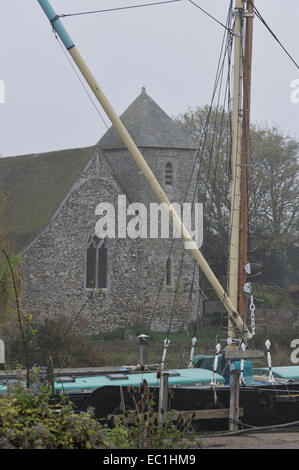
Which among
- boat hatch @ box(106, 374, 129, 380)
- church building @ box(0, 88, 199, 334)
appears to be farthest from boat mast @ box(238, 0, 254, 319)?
church building @ box(0, 88, 199, 334)

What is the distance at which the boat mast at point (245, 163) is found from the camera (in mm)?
16078

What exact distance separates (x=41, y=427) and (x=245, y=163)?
10359mm

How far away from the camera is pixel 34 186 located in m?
33.7

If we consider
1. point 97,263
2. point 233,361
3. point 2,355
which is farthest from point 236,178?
point 97,263

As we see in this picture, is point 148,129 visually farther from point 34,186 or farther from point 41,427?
point 41,427

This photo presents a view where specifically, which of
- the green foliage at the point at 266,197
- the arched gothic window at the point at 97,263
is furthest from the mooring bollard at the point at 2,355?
the green foliage at the point at 266,197

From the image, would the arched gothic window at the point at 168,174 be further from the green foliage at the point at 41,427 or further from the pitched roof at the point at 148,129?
the green foliage at the point at 41,427

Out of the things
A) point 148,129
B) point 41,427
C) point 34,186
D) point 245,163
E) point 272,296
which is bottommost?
point 41,427

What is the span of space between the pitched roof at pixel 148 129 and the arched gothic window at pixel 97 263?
15.0ft

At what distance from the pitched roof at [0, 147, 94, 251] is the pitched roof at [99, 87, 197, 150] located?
2198 mm

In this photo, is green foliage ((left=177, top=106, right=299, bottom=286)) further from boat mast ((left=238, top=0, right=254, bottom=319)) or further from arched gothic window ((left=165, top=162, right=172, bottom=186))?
boat mast ((left=238, top=0, right=254, bottom=319))

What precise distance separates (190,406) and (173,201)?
20754mm

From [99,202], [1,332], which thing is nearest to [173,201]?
[99,202]
